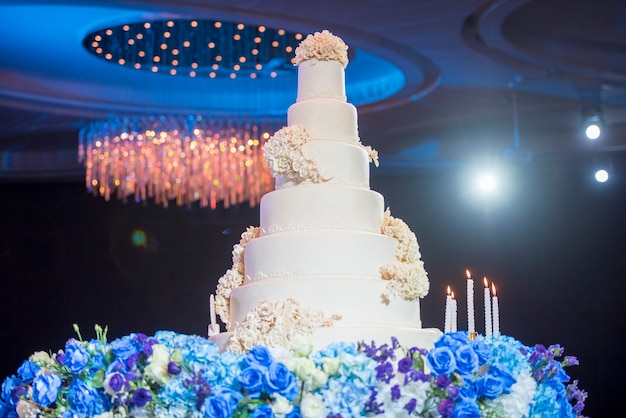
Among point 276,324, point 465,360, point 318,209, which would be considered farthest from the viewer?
point 318,209

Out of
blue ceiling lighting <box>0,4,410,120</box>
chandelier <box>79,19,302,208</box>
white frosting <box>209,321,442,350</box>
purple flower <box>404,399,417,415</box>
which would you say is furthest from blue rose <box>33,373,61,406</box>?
chandelier <box>79,19,302,208</box>

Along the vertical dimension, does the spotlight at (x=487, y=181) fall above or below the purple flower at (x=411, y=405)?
above

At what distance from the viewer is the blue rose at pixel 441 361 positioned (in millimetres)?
2658

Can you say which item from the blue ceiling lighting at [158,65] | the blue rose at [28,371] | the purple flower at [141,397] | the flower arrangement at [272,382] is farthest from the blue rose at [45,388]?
the blue ceiling lighting at [158,65]

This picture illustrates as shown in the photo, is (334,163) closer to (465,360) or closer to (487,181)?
(465,360)

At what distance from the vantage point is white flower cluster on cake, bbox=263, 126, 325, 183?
360 cm

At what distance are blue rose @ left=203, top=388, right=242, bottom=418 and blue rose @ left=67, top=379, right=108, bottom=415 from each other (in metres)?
0.41

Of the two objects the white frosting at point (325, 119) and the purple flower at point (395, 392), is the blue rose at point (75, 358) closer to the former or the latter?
the purple flower at point (395, 392)

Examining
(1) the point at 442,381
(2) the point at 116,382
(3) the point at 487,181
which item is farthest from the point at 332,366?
(3) the point at 487,181

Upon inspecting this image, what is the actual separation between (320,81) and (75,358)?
1.62 metres

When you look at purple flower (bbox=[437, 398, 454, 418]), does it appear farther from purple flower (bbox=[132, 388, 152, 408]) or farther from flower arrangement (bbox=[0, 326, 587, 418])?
purple flower (bbox=[132, 388, 152, 408])

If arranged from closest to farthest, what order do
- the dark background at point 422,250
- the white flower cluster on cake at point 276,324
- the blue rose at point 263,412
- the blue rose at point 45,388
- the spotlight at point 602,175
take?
the blue rose at point 263,412, the blue rose at point 45,388, the white flower cluster on cake at point 276,324, the spotlight at point 602,175, the dark background at point 422,250

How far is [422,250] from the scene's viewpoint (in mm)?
11336

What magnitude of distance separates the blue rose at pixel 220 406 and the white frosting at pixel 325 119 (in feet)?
4.78
